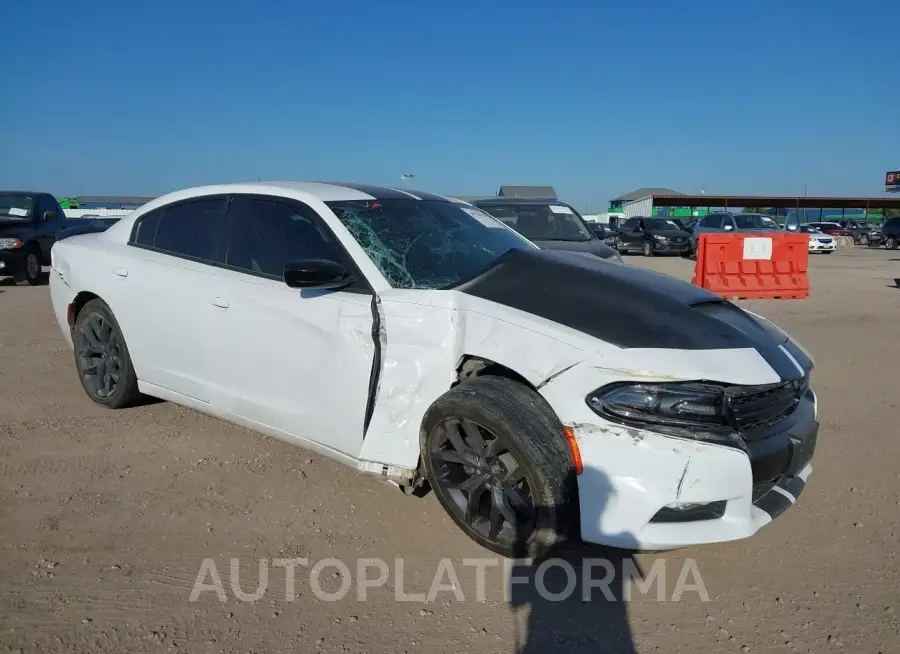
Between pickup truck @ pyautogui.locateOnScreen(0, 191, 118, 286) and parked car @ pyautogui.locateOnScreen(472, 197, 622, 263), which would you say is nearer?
parked car @ pyautogui.locateOnScreen(472, 197, 622, 263)

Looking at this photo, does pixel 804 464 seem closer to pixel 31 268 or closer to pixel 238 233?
pixel 238 233

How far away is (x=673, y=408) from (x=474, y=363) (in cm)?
92

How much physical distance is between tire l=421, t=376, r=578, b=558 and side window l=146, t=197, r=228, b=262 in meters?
1.94

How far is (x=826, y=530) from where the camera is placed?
137 inches

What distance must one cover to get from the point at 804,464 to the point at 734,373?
71 cm

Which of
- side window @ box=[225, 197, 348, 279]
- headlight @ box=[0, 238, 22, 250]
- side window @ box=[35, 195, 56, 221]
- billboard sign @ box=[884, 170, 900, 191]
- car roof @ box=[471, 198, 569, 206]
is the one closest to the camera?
side window @ box=[225, 197, 348, 279]

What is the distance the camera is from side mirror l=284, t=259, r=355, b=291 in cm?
339

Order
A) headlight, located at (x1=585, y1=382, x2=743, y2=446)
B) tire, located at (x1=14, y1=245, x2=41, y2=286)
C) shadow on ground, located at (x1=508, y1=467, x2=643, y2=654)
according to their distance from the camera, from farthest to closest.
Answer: tire, located at (x1=14, y1=245, x2=41, y2=286)
headlight, located at (x1=585, y1=382, x2=743, y2=446)
shadow on ground, located at (x1=508, y1=467, x2=643, y2=654)

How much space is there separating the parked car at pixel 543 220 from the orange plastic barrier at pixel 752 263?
4.07 metres

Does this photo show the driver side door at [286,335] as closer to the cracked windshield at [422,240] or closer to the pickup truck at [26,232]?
the cracked windshield at [422,240]

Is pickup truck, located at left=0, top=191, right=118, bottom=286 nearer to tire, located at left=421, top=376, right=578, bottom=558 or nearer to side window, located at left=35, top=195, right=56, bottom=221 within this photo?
side window, located at left=35, top=195, right=56, bottom=221

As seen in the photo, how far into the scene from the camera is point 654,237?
25.5 metres

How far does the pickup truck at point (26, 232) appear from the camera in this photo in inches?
513

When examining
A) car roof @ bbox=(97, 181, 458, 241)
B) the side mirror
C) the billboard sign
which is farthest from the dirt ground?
the billboard sign
